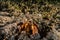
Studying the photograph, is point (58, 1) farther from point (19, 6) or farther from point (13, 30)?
point (13, 30)

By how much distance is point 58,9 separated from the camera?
12469mm

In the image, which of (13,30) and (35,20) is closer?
(13,30)

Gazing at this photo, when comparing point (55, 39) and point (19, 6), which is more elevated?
point (19, 6)

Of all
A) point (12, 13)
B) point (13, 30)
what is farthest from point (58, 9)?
point (13, 30)

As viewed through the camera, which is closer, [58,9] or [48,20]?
[48,20]

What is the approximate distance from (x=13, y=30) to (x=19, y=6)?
3.10m

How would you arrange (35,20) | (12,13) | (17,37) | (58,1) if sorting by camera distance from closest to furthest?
(17,37) < (35,20) < (12,13) < (58,1)

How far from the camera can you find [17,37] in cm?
936

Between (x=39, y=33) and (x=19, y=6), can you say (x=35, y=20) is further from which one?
(x=19, y=6)

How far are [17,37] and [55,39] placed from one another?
201cm

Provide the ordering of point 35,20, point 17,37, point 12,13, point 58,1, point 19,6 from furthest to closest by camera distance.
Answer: point 58,1 < point 19,6 < point 12,13 < point 35,20 < point 17,37

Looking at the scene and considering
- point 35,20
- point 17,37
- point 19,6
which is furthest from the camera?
point 19,6

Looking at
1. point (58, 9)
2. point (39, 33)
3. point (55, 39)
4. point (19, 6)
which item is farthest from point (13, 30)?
point (58, 9)

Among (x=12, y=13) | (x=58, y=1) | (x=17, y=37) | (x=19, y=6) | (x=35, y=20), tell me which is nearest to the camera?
(x=17, y=37)
